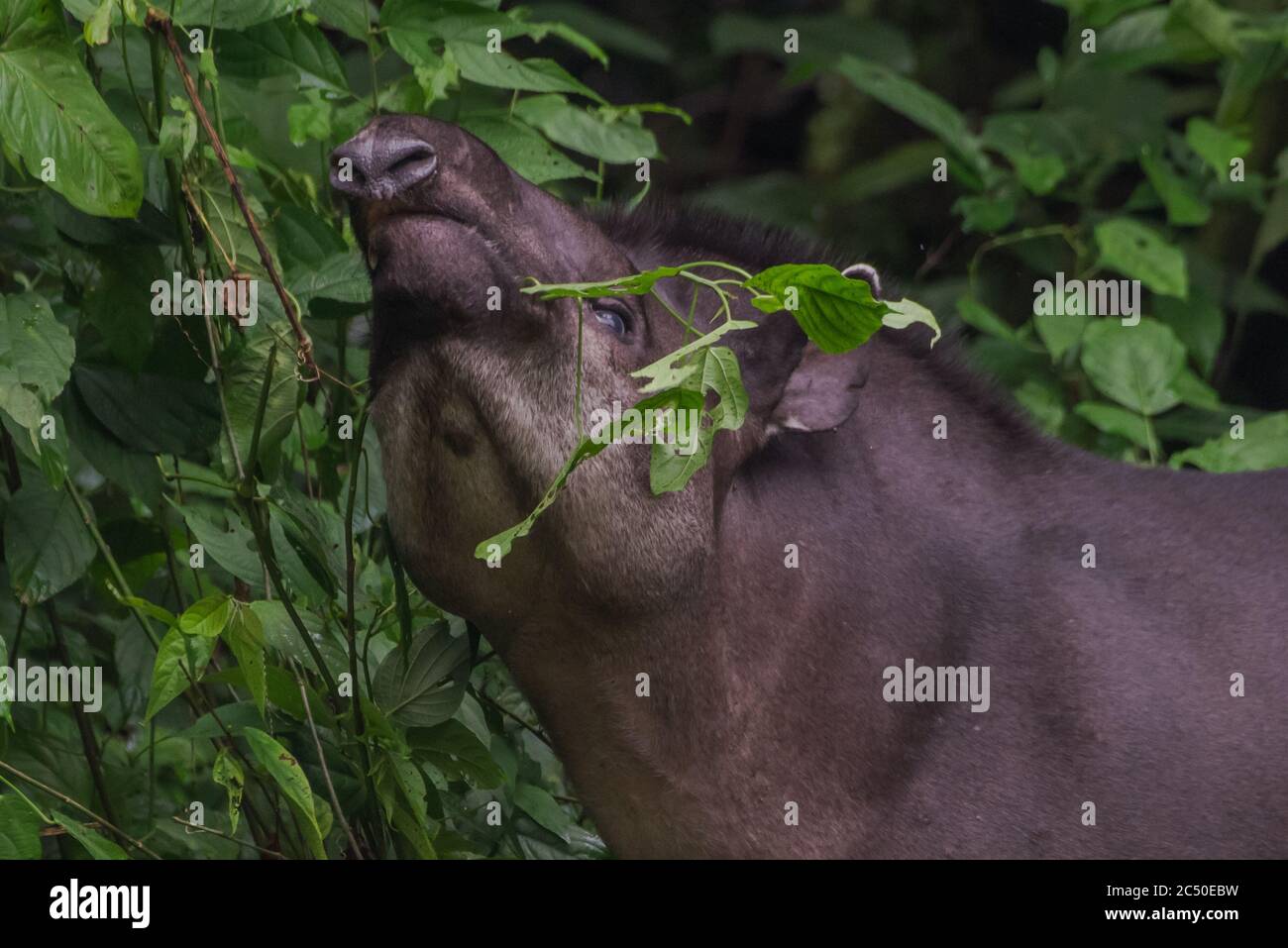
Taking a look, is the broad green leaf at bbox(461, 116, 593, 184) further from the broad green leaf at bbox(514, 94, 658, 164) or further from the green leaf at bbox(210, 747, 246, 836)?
the green leaf at bbox(210, 747, 246, 836)

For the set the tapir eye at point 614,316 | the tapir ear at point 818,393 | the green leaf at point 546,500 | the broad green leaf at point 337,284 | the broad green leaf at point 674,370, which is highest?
the broad green leaf at point 337,284

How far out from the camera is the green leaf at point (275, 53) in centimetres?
307

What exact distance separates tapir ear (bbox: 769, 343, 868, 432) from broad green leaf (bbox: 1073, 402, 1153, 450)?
147cm

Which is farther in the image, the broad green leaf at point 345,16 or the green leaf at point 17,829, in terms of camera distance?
the broad green leaf at point 345,16

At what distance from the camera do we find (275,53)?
10.2 feet

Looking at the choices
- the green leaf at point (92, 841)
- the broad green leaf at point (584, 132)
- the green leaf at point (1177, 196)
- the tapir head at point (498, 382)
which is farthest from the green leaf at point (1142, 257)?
the green leaf at point (92, 841)

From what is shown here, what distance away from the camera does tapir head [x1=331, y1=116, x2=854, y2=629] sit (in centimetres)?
246

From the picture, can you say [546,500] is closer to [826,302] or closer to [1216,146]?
[826,302]

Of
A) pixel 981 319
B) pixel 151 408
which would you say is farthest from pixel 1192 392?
pixel 151 408

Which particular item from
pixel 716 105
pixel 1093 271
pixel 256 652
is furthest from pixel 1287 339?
pixel 256 652

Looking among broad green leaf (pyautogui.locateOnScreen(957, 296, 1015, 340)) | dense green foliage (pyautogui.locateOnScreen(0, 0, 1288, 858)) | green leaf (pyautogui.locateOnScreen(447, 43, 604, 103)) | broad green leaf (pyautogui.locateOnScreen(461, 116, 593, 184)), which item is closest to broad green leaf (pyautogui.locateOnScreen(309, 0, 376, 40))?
dense green foliage (pyautogui.locateOnScreen(0, 0, 1288, 858))

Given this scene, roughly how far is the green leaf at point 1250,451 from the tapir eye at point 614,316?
5.48 ft

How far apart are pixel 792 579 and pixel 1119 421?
1.59m

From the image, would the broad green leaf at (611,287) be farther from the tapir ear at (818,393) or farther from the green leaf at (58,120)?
the green leaf at (58,120)
